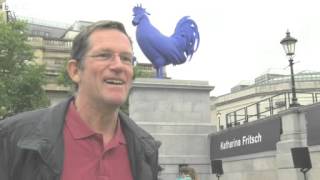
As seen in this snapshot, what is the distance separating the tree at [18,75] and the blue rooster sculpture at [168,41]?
396 inches

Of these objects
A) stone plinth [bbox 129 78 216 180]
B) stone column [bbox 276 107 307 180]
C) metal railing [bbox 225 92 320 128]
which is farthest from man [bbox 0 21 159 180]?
stone plinth [bbox 129 78 216 180]

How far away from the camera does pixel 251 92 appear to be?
65.0m

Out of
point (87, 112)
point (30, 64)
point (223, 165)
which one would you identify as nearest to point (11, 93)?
point (30, 64)

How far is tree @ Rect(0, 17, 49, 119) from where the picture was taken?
32.4m

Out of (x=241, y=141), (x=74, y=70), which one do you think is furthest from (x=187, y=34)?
(x=74, y=70)

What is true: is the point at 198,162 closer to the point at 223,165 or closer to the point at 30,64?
the point at 223,165

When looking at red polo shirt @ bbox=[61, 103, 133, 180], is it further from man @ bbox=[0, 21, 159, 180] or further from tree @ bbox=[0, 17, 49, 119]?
tree @ bbox=[0, 17, 49, 119]

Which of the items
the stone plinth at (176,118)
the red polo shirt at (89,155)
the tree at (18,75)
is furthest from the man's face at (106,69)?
the tree at (18,75)

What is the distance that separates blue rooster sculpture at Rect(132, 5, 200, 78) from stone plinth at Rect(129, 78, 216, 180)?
1.01 metres

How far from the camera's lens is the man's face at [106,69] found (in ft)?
7.51

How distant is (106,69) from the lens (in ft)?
7.59

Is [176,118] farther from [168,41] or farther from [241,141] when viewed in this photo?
[241,141]

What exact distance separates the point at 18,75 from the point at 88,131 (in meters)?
32.0

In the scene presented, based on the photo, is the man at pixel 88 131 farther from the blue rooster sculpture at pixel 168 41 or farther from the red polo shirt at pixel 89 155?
the blue rooster sculpture at pixel 168 41
